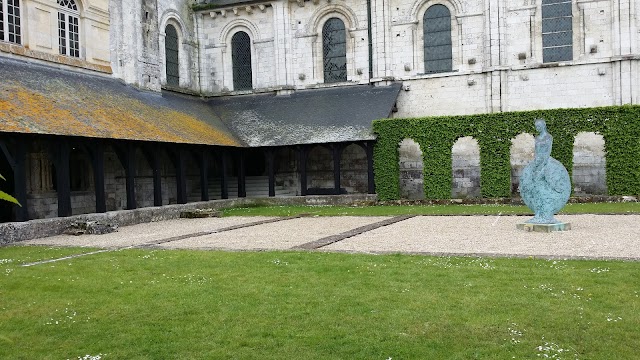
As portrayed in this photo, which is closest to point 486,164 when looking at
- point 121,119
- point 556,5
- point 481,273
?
point 556,5

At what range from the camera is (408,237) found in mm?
11844

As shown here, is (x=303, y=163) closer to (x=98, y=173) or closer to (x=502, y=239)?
(x=98, y=173)

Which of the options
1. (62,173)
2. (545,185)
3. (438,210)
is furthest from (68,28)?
(545,185)

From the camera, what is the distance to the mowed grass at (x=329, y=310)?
489 centimetres

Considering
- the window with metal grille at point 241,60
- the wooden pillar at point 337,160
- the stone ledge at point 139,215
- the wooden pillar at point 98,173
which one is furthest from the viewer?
the window with metal grille at point 241,60

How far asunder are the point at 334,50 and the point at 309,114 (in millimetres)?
4138

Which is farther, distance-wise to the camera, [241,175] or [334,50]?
[334,50]

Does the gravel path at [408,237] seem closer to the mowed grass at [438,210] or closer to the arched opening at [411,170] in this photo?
the mowed grass at [438,210]

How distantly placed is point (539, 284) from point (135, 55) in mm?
19877

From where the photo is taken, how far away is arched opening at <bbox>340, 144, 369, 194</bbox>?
1014 inches

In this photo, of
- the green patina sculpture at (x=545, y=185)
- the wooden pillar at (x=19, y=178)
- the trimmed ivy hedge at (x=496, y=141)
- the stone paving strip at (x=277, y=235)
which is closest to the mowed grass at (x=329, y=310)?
the stone paving strip at (x=277, y=235)

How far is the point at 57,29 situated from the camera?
19.6 m

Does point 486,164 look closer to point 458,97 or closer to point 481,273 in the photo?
point 458,97

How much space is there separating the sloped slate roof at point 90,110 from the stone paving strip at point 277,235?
5.16 metres
